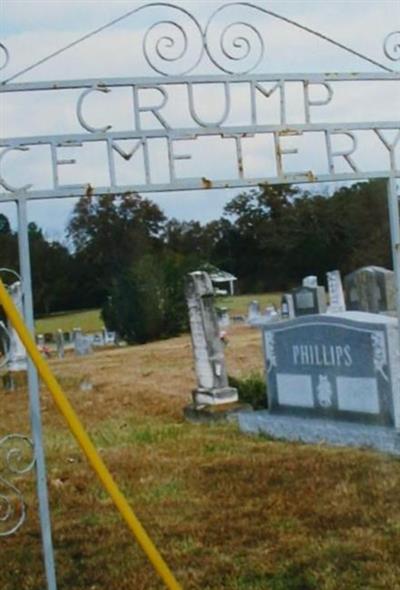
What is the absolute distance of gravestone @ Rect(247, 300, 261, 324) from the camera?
461cm

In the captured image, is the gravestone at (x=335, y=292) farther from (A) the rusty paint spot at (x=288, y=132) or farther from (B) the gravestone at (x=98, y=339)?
(A) the rusty paint spot at (x=288, y=132)

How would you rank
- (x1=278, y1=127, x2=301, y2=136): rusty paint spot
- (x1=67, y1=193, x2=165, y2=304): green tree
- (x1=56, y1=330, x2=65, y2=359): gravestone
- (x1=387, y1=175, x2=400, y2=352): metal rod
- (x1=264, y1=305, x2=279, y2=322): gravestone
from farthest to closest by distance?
(x1=264, y1=305, x2=279, y2=322): gravestone, (x1=56, y1=330, x2=65, y2=359): gravestone, (x1=67, y1=193, x2=165, y2=304): green tree, (x1=387, y1=175, x2=400, y2=352): metal rod, (x1=278, y1=127, x2=301, y2=136): rusty paint spot

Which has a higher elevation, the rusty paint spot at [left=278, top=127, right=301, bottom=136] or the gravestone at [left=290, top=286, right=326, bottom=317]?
the rusty paint spot at [left=278, top=127, right=301, bottom=136]

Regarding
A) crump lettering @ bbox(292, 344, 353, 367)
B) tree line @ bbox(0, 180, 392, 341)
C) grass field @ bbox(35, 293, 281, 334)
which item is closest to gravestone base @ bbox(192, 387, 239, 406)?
crump lettering @ bbox(292, 344, 353, 367)

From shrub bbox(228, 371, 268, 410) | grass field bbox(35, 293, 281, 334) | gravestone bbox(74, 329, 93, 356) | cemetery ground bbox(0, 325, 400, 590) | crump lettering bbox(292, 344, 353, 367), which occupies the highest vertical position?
grass field bbox(35, 293, 281, 334)

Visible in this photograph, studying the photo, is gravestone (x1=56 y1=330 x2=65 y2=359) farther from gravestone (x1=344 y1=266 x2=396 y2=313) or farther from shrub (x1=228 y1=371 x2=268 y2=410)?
shrub (x1=228 y1=371 x2=268 y2=410)

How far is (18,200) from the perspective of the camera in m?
2.56

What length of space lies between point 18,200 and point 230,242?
1564mm

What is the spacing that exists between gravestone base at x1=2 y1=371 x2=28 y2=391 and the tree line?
28.0 inches

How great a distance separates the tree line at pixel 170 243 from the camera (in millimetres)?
3834

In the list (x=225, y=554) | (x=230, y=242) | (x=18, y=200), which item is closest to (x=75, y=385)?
(x=230, y=242)

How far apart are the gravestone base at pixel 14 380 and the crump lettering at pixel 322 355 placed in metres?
1.33

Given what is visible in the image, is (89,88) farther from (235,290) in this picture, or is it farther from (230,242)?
(235,290)

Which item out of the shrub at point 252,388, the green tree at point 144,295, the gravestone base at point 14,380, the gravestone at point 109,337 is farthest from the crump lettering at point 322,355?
the gravestone base at point 14,380
